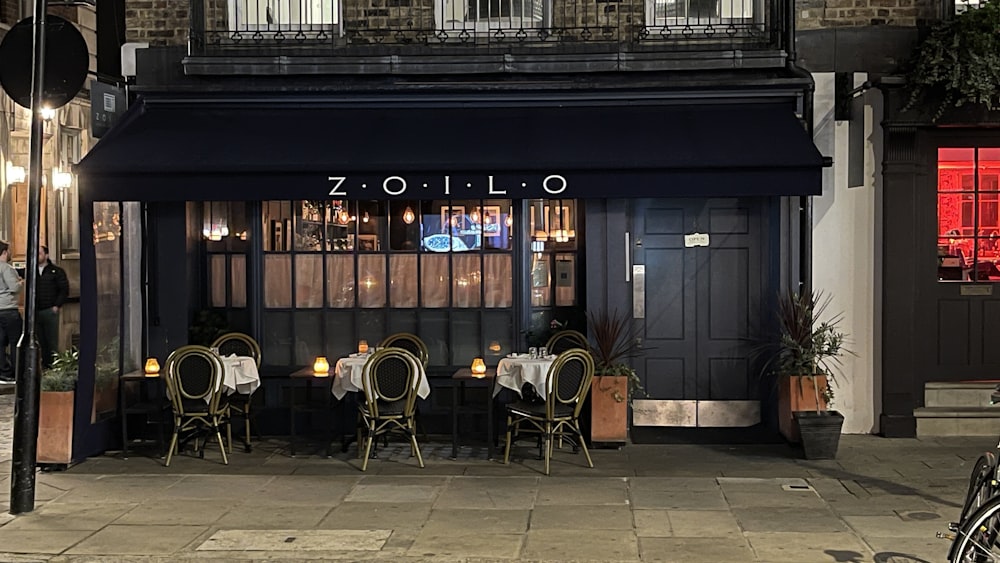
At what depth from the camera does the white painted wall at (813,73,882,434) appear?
39.4 feet

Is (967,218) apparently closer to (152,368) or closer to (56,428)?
(152,368)

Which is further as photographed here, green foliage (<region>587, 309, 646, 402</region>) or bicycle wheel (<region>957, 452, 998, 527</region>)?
green foliage (<region>587, 309, 646, 402</region>)

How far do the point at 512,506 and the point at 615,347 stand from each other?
2.96m

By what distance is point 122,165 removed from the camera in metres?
11.1

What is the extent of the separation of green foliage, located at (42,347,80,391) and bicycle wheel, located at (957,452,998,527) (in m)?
7.66

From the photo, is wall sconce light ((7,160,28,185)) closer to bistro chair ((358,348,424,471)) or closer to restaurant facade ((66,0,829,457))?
restaurant facade ((66,0,829,457))

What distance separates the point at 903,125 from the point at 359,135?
17.0 ft

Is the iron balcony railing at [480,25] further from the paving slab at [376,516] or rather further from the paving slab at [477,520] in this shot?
the paving slab at [477,520]

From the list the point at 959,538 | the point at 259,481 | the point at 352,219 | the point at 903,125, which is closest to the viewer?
the point at 959,538

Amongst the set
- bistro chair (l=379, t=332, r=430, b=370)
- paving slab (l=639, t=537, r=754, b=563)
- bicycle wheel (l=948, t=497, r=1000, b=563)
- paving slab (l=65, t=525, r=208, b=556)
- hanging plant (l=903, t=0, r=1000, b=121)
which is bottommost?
paving slab (l=639, t=537, r=754, b=563)

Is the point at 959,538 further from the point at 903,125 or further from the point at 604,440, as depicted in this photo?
the point at 903,125

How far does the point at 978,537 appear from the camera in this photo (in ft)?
20.8

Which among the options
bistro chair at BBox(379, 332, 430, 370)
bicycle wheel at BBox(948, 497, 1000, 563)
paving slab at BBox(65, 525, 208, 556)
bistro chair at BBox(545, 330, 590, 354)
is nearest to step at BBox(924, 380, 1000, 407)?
bistro chair at BBox(545, 330, 590, 354)

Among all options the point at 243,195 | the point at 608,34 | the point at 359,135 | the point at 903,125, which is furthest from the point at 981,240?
the point at 243,195
